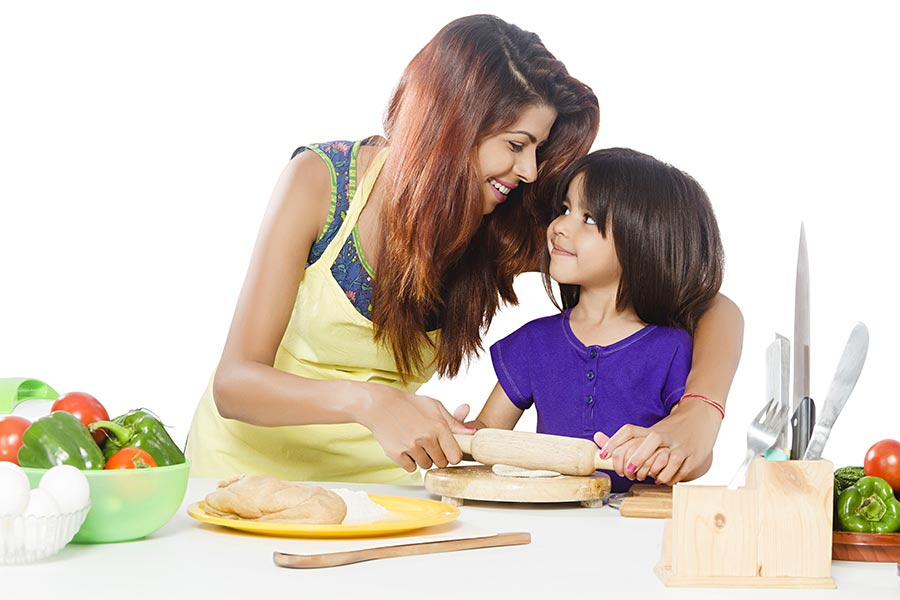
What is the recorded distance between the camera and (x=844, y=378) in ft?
4.09

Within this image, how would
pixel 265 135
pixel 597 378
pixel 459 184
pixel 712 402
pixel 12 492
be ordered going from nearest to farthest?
1. pixel 12 492
2. pixel 712 402
3. pixel 459 184
4. pixel 597 378
5. pixel 265 135

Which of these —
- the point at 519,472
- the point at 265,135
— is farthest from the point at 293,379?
the point at 265,135

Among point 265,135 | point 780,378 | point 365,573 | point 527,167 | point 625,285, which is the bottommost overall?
point 365,573

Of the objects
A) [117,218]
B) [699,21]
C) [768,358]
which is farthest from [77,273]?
[768,358]

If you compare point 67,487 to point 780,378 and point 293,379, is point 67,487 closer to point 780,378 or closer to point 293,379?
point 293,379

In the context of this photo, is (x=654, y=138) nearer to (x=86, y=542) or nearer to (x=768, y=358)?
(x=768, y=358)

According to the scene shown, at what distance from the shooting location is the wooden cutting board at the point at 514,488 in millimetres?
1619

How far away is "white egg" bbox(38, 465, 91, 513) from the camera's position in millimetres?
1207

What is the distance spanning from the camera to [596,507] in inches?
66.2

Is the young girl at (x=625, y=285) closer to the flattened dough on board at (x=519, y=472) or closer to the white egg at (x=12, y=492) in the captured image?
the flattened dough on board at (x=519, y=472)

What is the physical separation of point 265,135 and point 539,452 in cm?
268

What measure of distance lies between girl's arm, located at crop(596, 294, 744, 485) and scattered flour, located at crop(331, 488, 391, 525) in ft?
1.29

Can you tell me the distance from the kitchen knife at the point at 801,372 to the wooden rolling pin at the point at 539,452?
1.20ft

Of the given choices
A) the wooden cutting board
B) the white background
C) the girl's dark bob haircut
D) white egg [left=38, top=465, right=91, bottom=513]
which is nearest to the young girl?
the girl's dark bob haircut
